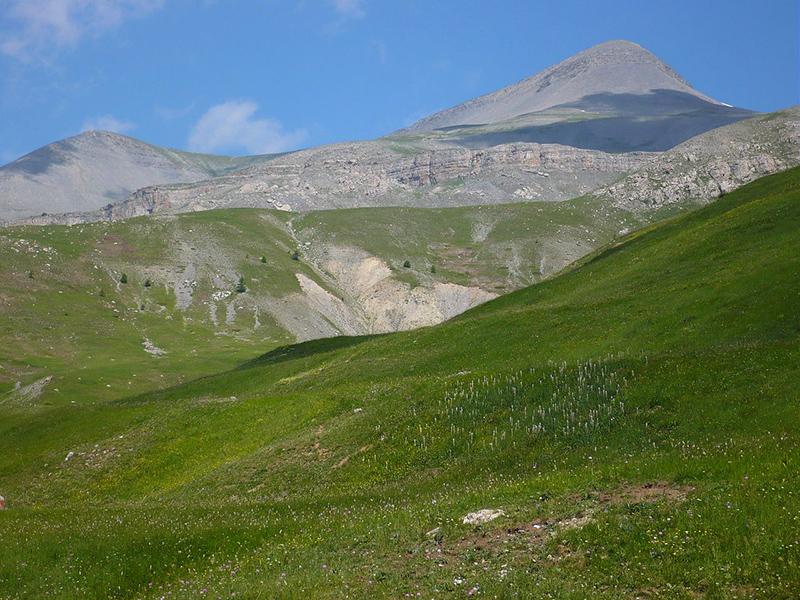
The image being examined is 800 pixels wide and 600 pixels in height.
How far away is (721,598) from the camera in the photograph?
1426 cm

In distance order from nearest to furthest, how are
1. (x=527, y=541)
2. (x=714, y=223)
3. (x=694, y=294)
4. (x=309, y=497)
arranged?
(x=527, y=541)
(x=309, y=497)
(x=694, y=294)
(x=714, y=223)

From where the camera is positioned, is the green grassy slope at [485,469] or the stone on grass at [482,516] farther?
the stone on grass at [482,516]

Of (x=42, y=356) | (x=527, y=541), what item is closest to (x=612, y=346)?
(x=527, y=541)

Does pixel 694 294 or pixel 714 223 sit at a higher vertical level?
pixel 714 223

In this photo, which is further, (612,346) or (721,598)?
(612,346)

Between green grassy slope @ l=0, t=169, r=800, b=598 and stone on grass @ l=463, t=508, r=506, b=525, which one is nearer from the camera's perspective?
green grassy slope @ l=0, t=169, r=800, b=598

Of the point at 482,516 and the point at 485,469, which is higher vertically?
the point at 482,516

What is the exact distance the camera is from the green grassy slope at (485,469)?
17.0m

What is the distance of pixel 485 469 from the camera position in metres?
30.5

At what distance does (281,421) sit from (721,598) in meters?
35.5

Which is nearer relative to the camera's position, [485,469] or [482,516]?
[482,516]

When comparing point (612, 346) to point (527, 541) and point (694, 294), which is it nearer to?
point (694, 294)

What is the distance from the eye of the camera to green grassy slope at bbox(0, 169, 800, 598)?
55.6ft

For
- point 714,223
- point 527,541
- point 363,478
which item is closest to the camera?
point 527,541
